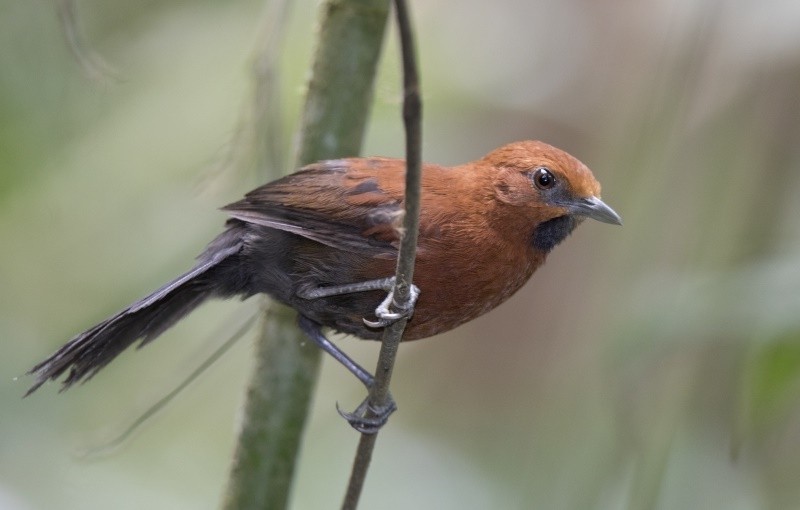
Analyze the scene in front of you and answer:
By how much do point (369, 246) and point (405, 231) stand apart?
3.26 feet

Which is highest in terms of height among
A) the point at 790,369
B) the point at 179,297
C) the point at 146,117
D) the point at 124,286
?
the point at 790,369

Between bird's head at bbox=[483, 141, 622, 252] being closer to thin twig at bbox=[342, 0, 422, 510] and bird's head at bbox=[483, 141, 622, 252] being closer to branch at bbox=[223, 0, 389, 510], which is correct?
branch at bbox=[223, 0, 389, 510]

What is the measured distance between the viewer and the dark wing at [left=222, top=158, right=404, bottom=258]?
293 cm

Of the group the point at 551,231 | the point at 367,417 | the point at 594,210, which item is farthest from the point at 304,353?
the point at 594,210

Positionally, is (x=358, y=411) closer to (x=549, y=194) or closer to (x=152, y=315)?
(x=152, y=315)

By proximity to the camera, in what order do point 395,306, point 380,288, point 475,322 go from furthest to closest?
point 475,322
point 380,288
point 395,306

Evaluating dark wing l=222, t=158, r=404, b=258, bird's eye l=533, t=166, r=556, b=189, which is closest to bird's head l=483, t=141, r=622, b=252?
bird's eye l=533, t=166, r=556, b=189

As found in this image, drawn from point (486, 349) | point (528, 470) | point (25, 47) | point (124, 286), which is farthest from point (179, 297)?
point (486, 349)

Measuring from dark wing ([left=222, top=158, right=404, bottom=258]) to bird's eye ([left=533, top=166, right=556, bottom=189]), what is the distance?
466 mm

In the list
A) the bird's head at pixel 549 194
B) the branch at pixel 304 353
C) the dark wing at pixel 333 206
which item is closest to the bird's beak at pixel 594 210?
the bird's head at pixel 549 194

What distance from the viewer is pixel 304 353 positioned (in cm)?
295

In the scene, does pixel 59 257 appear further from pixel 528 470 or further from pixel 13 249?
pixel 528 470

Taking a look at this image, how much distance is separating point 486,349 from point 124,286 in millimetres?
2390

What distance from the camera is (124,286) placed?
3715 millimetres
